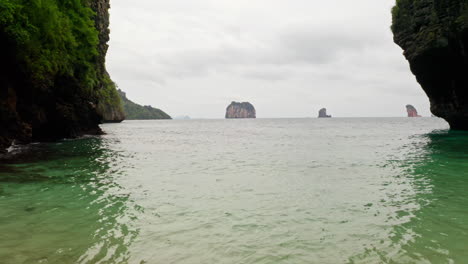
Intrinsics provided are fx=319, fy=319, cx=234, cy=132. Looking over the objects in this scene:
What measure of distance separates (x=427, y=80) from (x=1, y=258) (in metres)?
48.3

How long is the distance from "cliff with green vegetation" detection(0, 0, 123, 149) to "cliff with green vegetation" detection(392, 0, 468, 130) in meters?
37.4

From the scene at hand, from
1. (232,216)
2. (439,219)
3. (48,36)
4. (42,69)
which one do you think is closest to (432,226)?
(439,219)

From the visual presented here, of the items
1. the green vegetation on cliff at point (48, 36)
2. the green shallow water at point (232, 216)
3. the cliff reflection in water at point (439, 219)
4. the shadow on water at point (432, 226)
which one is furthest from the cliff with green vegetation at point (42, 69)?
the cliff reflection in water at point (439, 219)

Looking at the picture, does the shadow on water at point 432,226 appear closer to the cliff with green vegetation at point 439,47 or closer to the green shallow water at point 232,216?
the green shallow water at point 232,216

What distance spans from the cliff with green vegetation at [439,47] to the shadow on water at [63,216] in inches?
1412

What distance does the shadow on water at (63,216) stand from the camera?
20.7ft

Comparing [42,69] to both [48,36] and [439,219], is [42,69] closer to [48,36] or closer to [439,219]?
[48,36]

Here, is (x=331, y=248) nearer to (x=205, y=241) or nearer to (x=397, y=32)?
(x=205, y=241)

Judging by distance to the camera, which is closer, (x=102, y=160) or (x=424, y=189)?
(x=424, y=189)

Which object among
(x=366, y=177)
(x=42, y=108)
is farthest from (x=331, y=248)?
(x=42, y=108)

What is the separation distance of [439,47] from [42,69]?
38487mm

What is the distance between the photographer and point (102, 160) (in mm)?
20438

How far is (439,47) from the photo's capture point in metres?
34.5

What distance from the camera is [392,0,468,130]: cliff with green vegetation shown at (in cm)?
3325
